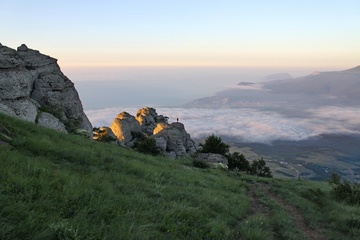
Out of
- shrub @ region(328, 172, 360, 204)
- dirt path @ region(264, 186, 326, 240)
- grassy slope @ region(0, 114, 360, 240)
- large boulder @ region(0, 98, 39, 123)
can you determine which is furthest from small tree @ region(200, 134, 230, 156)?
grassy slope @ region(0, 114, 360, 240)

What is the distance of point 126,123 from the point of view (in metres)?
59.2

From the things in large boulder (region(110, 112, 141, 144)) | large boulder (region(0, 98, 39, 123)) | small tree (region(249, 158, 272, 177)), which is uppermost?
large boulder (region(0, 98, 39, 123))

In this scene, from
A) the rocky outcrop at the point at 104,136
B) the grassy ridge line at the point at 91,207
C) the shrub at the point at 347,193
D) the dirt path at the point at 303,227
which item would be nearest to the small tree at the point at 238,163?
the rocky outcrop at the point at 104,136

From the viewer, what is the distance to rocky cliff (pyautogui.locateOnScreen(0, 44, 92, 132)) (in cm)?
2603

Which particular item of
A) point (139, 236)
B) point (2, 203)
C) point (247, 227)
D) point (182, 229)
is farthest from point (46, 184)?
point (247, 227)

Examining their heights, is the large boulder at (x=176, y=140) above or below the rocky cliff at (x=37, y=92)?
below

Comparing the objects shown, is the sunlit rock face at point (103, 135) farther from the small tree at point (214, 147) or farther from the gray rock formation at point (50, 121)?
the small tree at point (214, 147)

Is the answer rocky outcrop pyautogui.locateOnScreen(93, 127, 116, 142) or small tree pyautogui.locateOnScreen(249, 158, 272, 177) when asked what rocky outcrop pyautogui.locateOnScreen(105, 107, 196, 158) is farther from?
small tree pyautogui.locateOnScreen(249, 158, 272, 177)

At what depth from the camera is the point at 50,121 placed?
27.4 m

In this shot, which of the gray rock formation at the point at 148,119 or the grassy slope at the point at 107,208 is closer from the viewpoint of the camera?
the grassy slope at the point at 107,208

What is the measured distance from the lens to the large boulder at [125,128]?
56.5 metres

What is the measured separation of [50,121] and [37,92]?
A: 7.36 metres

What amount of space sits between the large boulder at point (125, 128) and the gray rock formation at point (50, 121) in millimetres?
26839

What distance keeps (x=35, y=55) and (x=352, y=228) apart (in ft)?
124
